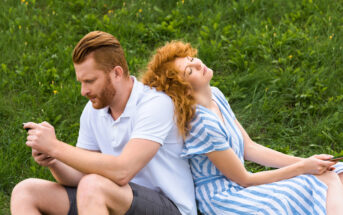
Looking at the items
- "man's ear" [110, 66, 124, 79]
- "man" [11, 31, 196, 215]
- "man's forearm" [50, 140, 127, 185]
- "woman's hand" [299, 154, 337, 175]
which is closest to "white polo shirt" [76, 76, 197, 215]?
"man" [11, 31, 196, 215]

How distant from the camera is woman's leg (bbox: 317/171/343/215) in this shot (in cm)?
287

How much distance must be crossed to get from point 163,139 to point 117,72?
1.58 ft

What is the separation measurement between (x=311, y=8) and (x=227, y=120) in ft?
8.58

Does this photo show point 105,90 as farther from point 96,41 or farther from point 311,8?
point 311,8

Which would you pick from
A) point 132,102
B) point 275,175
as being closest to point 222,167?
point 275,175

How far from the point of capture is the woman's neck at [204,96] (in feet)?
9.93

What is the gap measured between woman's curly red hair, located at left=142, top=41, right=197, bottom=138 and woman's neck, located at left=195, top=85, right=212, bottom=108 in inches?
2.8

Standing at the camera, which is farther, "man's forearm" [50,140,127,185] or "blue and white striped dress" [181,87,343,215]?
"blue and white striped dress" [181,87,343,215]

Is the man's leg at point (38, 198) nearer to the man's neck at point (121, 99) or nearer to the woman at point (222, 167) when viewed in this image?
the man's neck at point (121, 99)

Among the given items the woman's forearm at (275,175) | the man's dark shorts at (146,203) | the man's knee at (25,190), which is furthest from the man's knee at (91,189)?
the woman's forearm at (275,175)

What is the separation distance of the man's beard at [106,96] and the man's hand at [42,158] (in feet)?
1.29

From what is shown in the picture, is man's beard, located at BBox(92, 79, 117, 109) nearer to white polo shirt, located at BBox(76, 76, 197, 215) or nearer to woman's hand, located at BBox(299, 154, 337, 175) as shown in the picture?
white polo shirt, located at BBox(76, 76, 197, 215)

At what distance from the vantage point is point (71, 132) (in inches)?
172

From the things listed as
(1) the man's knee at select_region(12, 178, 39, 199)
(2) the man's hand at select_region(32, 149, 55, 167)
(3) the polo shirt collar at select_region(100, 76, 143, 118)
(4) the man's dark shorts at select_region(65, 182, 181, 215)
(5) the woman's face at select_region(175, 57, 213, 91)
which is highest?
(5) the woman's face at select_region(175, 57, 213, 91)
